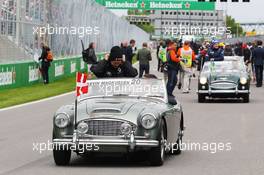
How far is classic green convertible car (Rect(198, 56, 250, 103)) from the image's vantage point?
24.9 m

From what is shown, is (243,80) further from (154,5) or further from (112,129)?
(154,5)

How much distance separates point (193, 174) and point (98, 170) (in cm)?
115

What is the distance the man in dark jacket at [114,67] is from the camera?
43.6 feet

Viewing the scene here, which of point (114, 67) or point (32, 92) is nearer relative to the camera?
point (114, 67)

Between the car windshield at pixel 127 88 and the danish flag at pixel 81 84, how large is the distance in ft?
0.55

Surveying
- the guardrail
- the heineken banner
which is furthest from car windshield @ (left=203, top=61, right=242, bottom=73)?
the heineken banner

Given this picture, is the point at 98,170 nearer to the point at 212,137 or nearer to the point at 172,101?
the point at 172,101

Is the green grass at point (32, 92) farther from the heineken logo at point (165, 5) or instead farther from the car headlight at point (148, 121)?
the heineken logo at point (165, 5)

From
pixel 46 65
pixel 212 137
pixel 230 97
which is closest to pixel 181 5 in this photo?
pixel 46 65

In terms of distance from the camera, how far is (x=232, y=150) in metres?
13.1

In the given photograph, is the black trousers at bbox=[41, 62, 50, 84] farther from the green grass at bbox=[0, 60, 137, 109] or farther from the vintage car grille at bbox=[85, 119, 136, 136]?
the vintage car grille at bbox=[85, 119, 136, 136]

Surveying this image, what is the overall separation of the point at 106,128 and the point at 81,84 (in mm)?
1101

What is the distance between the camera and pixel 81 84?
38.5 ft

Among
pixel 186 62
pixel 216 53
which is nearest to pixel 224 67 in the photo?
pixel 186 62
